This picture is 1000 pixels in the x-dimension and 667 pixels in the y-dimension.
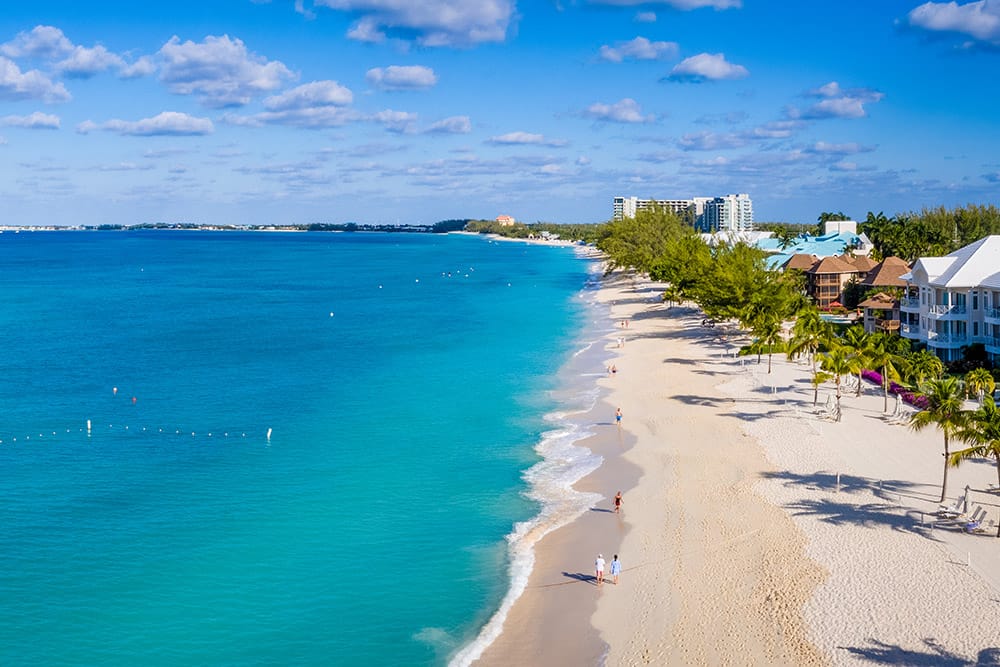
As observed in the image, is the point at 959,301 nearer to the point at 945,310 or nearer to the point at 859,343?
the point at 945,310

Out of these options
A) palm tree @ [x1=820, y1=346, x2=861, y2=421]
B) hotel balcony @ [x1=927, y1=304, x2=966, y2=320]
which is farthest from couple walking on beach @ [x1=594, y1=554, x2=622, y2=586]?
hotel balcony @ [x1=927, y1=304, x2=966, y2=320]

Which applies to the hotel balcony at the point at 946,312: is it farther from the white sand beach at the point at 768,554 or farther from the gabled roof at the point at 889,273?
the gabled roof at the point at 889,273

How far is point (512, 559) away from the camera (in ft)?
93.2

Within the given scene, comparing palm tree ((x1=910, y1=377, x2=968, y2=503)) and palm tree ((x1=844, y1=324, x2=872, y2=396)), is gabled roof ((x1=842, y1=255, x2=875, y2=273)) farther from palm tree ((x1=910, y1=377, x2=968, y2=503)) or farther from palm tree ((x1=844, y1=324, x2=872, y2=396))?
palm tree ((x1=910, y1=377, x2=968, y2=503))

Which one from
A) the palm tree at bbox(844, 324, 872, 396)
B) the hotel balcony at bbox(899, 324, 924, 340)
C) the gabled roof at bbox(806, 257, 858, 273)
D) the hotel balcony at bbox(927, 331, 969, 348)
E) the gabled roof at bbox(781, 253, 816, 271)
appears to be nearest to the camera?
the palm tree at bbox(844, 324, 872, 396)

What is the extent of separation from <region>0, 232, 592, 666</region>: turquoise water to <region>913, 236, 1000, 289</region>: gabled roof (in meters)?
23.2

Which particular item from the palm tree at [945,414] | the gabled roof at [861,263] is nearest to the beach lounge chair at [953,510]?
the palm tree at [945,414]

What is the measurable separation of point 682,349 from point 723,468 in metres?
31.4

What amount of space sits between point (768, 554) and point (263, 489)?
64.3ft

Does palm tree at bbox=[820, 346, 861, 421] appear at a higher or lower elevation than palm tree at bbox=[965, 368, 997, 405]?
higher

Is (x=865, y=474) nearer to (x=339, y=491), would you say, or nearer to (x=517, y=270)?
(x=339, y=491)

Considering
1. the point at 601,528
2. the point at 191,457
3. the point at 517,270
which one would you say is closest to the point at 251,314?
the point at 191,457

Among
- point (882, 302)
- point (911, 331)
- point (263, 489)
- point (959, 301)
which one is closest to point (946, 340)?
point (959, 301)

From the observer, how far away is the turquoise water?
24547mm
